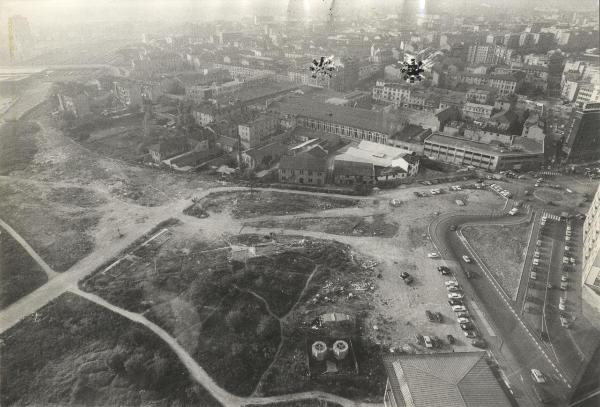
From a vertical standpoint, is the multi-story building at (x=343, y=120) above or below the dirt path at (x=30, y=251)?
above

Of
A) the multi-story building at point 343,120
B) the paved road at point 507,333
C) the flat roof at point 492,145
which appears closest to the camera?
the paved road at point 507,333

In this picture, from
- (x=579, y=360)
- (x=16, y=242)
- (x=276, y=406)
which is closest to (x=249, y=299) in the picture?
(x=276, y=406)

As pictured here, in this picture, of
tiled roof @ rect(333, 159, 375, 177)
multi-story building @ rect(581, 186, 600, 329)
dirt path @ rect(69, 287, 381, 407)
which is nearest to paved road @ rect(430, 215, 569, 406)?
multi-story building @ rect(581, 186, 600, 329)

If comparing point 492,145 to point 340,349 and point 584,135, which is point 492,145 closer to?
point 584,135

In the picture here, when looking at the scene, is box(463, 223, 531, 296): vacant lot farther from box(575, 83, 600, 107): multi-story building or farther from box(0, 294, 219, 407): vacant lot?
box(575, 83, 600, 107): multi-story building

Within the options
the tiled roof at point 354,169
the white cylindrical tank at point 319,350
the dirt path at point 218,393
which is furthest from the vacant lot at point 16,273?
the tiled roof at point 354,169

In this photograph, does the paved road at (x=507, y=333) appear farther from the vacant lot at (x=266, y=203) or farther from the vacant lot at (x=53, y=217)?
the vacant lot at (x=53, y=217)

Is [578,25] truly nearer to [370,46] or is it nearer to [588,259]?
[370,46]
